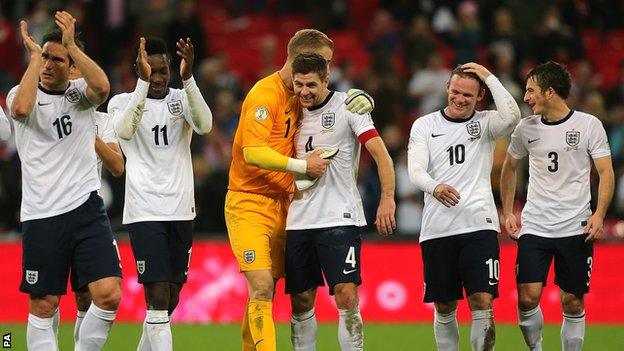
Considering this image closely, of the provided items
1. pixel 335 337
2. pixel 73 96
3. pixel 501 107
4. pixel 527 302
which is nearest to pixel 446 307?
pixel 527 302

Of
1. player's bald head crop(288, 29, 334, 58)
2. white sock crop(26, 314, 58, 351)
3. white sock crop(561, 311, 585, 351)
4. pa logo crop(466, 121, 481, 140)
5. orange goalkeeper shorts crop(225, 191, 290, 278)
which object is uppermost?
player's bald head crop(288, 29, 334, 58)

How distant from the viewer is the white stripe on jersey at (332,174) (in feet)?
30.1

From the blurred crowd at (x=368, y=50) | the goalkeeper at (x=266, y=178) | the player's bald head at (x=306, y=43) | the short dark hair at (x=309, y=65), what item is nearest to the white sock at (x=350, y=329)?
the goalkeeper at (x=266, y=178)

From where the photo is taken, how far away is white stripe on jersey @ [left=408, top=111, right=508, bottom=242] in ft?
31.0

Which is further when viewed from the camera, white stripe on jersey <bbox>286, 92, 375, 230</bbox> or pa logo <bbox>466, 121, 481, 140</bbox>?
pa logo <bbox>466, 121, 481, 140</bbox>

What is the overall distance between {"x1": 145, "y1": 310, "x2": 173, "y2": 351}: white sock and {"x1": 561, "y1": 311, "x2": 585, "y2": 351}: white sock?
10.5 feet

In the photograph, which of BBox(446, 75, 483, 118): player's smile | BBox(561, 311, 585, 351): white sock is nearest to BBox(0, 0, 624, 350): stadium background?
BBox(561, 311, 585, 351): white sock

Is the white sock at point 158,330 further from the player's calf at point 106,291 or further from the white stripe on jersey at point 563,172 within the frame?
the white stripe on jersey at point 563,172

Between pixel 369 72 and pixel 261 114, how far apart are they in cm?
922

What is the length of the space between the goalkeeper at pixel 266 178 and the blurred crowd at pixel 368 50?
6.04 m

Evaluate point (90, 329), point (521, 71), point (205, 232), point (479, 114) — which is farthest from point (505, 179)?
point (521, 71)

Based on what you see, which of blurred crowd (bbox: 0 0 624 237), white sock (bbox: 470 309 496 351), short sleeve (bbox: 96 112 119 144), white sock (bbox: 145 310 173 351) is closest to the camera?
white sock (bbox: 145 310 173 351)

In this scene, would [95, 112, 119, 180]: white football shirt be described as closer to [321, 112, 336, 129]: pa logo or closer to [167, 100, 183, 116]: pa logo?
[167, 100, 183, 116]: pa logo

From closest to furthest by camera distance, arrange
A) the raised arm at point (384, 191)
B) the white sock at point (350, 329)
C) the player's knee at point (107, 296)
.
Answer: the player's knee at point (107, 296)
the raised arm at point (384, 191)
the white sock at point (350, 329)
